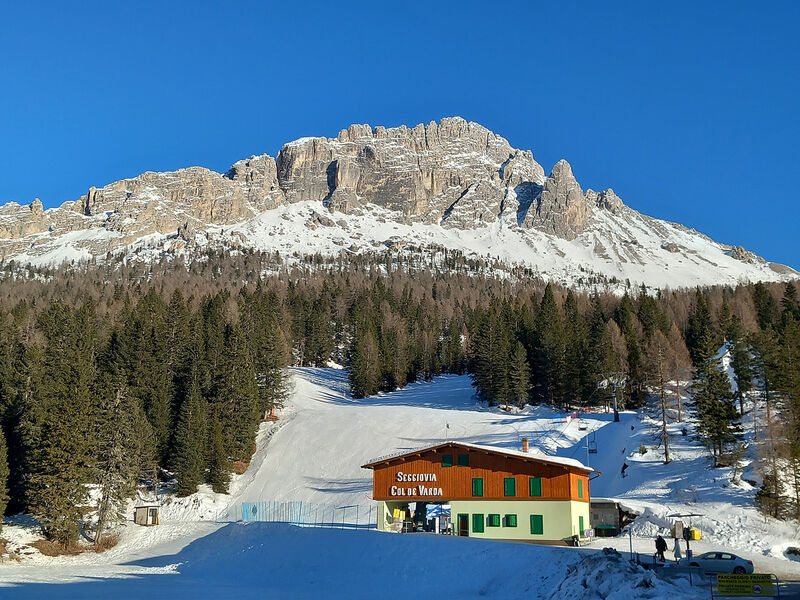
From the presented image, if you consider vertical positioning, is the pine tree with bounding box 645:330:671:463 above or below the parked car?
above

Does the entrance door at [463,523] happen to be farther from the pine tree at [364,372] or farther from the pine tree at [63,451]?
the pine tree at [364,372]

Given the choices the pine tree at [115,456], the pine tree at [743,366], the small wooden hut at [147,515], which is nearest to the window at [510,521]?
the pine tree at [115,456]

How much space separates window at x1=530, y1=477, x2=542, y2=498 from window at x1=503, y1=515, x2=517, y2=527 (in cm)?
194

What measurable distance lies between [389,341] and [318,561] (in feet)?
262

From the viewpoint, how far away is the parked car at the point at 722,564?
29984 mm

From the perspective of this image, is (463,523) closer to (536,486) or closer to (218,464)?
(536,486)

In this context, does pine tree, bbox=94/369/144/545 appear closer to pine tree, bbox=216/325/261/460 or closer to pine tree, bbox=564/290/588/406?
pine tree, bbox=216/325/261/460

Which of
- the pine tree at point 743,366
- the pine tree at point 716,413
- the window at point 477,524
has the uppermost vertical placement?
the pine tree at point 743,366

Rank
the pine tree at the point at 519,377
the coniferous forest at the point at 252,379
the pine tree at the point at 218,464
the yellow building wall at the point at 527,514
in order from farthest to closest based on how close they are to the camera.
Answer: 1. the pine tree at the point at 519,377
2. the pine tree at the point at 218,464
3. the coniferous forest at the point at 252,379
4. the yellow building wall at the point at 527,514

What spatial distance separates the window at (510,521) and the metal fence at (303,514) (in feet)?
38.1

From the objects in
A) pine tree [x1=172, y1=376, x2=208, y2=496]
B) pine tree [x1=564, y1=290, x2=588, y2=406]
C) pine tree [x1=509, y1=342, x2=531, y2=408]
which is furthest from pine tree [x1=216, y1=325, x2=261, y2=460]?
pine tree [x1=564, y1=290, x2=588, y2=406]

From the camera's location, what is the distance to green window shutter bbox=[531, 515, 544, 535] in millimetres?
43656

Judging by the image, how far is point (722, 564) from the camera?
99.0ft

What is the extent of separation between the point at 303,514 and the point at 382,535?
22573 mm
